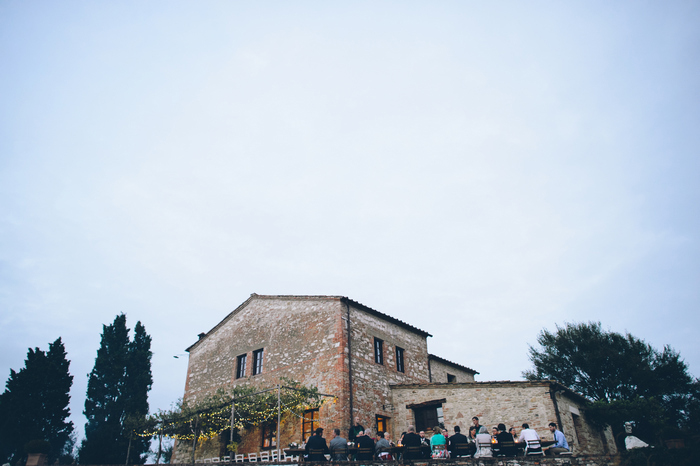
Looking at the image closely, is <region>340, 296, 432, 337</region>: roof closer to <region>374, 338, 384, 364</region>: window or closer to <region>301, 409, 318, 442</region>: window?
<region>374, 338, 384, 364</region>: window

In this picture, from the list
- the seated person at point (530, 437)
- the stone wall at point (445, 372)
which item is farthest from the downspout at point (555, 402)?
the stone wall at point (445, 372)

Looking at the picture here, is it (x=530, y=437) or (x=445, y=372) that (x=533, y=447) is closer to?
(x=530, y=437)

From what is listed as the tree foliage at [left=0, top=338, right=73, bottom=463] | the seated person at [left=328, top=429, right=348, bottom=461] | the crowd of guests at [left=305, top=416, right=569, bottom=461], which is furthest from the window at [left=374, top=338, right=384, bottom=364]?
the tree foliage at [left=0, top=338, right=73, bottom=463]

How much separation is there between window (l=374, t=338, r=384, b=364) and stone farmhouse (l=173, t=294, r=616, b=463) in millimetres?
47

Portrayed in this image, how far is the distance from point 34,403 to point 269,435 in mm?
14142

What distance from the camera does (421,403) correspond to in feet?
55.4

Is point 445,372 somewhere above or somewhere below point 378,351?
below

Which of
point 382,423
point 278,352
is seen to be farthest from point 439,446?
point 278,352

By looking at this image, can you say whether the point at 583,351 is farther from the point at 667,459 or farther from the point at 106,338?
the point at 106,338

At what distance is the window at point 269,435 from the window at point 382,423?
413cm

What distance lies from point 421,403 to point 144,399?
2224 cm

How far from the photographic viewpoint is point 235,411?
50.0ft

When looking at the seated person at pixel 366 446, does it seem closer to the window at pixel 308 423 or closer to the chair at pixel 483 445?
the chair at pixel 483 445

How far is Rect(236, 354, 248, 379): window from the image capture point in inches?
777
